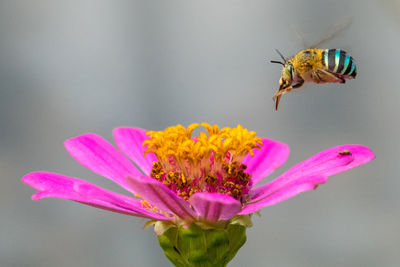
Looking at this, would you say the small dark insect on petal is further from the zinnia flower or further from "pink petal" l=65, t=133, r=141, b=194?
"pink petal" l=65, t=133, r=141, b=194

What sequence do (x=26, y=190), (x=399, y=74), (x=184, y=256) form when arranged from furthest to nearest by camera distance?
(x=399, y=74) < (x=26, y=190) < (x=184, y=256)

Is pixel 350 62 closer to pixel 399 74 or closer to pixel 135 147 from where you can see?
pixel 135 147

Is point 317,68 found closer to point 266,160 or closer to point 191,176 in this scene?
point 266,160

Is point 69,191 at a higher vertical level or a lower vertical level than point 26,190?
higher

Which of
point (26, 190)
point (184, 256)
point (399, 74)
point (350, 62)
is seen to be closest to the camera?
point (184, 256)

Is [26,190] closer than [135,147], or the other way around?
[135,147]

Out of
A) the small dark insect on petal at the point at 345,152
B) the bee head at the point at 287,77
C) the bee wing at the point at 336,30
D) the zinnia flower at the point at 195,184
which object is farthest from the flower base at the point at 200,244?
the bee wing at the point at 336,30

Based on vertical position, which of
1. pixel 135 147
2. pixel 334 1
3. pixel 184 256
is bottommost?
pixel 184 256

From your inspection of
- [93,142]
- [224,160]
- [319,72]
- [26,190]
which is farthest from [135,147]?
[26,190]
